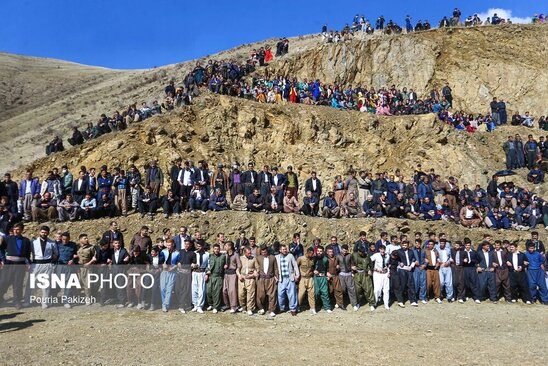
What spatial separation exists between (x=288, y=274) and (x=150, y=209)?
6.11m

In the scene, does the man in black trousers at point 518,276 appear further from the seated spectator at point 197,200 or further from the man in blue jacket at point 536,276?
the seated spectator at point 197,200

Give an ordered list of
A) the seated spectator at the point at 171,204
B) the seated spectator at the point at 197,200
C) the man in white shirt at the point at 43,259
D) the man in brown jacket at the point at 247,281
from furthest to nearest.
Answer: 1. the seated spectator at the point at 197,200
2. the seated spectator at the point at 171,204
3. the man in brown jacket at the point at 247,281
4. the man in white shirt at the point at 43,259

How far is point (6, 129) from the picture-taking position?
31484 mm

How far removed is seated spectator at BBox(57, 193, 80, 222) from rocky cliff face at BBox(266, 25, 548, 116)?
61.7 ft

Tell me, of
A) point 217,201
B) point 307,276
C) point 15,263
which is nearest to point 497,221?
point 307,276

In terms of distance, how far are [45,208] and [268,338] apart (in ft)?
31.7

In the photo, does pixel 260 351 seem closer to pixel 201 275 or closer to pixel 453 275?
pixel 201 275

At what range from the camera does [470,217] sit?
1673 centimetres

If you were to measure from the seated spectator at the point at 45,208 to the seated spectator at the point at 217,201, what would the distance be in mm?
5268

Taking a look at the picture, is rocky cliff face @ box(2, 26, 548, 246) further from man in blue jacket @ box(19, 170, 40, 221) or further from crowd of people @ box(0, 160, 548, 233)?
man in blue jacket @ box(19, 170, 40, 221)

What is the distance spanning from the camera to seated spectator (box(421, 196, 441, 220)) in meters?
16.6

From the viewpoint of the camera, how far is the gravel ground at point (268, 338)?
7.94 m

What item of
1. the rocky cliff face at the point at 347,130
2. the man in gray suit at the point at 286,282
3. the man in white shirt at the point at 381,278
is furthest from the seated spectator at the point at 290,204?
the man in gray suit at the point at 286,282

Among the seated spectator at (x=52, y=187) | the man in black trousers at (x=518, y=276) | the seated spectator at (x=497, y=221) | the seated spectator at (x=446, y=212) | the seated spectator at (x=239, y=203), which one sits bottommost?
the man in black trousers at (x=518, y=276)
